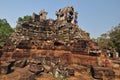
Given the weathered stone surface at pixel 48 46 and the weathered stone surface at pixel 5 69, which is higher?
the weathered stone surface at pixel 48 46

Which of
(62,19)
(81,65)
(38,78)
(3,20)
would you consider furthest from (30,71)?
(3,20)

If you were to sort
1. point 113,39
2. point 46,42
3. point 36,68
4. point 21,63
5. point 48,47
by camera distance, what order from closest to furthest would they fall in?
point 36,68 → point 21,63 → point 48,47 → point 46,42 → point 113,39

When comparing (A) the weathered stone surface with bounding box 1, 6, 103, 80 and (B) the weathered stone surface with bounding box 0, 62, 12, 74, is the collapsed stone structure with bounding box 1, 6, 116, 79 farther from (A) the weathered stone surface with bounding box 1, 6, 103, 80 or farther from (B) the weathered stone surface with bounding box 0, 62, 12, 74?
(B) the weathered stone surface with bounding box 0, 62, 12, 74

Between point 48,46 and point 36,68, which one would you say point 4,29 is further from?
point 36,68

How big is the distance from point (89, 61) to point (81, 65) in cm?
90

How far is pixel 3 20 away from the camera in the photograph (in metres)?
47.3

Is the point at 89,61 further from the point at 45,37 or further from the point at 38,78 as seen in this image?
the point at 38,78

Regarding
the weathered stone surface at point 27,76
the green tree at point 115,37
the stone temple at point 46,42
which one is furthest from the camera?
the green tree at point 115,37

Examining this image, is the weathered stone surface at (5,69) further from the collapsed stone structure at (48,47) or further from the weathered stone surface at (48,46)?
the collapsed stone structure at (48,47)

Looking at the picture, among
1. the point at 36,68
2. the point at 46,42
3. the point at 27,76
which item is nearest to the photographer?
the point at 27,76

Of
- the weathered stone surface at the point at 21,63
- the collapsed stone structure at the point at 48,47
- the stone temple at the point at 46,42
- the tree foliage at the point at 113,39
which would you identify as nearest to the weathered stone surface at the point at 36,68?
the collapsed stone structure at the point at 48,47

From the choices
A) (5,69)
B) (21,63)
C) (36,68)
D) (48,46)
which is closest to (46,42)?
(48,46)

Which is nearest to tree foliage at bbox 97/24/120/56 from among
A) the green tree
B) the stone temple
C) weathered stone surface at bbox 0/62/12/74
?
the green tree

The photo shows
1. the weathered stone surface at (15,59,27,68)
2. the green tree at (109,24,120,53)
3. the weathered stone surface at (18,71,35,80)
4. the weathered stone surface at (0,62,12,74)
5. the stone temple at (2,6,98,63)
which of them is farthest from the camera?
the green tree at (109,24,120,53)
